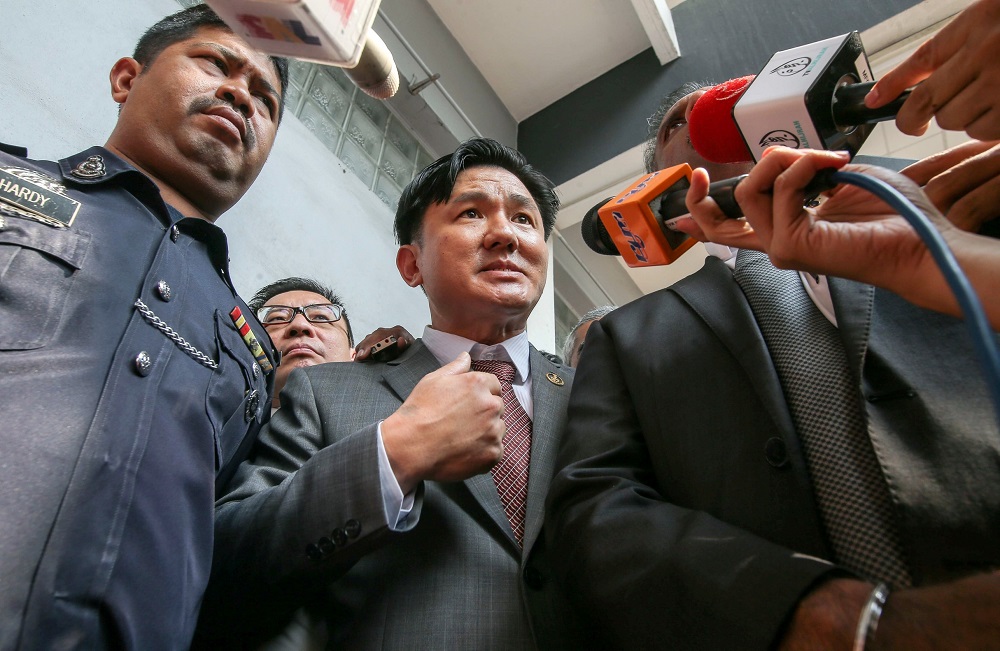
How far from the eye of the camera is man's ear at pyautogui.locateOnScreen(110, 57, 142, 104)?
1.38 m

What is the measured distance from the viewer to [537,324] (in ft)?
10.3

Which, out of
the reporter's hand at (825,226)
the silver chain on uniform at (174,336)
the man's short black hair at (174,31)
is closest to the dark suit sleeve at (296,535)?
the silver chain on uniform at (174,336)

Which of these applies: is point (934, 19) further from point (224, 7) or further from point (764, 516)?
point (224, 7)

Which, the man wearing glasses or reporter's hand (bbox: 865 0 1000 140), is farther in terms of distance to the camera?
the man wearing glasses

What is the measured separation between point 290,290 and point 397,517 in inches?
52.9

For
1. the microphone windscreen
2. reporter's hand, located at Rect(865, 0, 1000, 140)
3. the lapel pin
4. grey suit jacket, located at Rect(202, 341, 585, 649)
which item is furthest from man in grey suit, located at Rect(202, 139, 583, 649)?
reporter's hand, located at Rect(865, 0, 1000, 140)

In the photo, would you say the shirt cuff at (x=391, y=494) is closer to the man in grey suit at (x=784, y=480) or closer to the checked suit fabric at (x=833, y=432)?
the man in grey suit at (x=784, y=480)

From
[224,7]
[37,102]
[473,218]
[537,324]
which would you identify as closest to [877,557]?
[224,7]

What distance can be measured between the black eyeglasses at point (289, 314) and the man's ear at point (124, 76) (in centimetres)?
74

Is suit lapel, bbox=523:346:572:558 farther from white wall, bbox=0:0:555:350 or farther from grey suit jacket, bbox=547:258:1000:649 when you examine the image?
white wall, bbox=0:0:555:350

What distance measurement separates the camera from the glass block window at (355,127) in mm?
2633

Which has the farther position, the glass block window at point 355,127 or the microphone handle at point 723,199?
the glass block window at point 355,127

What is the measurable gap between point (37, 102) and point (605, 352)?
1559mm

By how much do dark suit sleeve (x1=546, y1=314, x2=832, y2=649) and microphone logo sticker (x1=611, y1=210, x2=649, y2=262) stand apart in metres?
0.13
